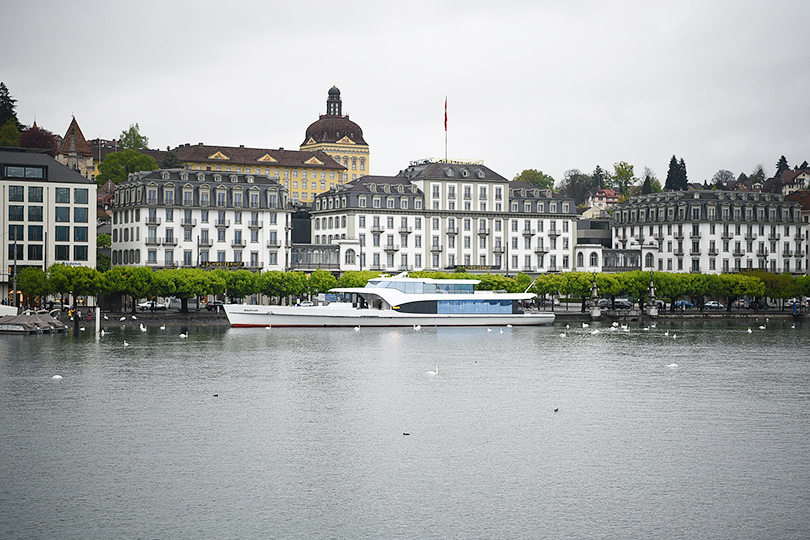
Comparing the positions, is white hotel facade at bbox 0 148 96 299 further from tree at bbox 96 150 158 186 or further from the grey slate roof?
tree at bbox 96 150 158 186

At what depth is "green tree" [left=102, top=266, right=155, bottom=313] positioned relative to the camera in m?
97.1

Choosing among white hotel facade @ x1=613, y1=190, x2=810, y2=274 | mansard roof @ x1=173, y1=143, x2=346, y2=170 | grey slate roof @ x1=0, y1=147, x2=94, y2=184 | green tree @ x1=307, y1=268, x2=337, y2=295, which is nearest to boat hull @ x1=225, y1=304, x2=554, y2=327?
green tree @ x1=307, y1=268, x2=337, y2=295

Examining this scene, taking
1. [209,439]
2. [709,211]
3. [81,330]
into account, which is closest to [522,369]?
[209,439]

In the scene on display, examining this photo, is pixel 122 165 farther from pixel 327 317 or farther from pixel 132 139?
pixel 327 317

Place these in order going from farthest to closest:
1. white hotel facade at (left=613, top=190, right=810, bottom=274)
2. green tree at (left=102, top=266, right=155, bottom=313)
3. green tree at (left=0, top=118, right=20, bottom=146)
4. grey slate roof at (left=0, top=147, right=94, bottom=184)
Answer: white hotel facade at (left=613, top=190, right=810, bottom=274), green tree at (left=0, top=118, right=20, bottom=146), grey slate roof at (left=0, top=147, right=94, bottom=184), green tree at (left=102, top=266, right=155, bottom=313)

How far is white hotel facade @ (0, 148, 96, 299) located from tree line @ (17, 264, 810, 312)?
424cm

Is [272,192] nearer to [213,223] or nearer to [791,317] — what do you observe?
[213,223]

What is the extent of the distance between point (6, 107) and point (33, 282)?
→ 78.8 meters

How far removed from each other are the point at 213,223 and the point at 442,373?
2676 inches

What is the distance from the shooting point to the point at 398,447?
124 feet

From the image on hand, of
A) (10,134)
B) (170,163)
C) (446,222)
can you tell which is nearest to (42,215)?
(10,134)

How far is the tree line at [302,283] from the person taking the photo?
9644 cm

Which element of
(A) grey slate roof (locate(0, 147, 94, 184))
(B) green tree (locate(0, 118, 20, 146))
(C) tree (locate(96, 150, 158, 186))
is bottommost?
(A) grey slate roof (locate(0, 147, 94, 184))

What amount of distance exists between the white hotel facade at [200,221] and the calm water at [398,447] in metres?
53.0
